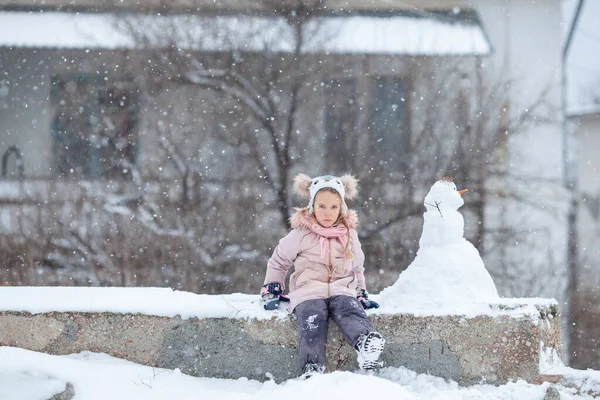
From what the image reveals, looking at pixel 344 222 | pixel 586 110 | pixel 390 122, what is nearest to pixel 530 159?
pixel 390 122

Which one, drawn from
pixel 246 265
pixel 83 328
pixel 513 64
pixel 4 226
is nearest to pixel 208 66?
pixel 246 265

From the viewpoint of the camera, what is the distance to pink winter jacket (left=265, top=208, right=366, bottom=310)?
14.9 ft

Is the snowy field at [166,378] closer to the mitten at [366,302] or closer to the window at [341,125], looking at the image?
the mitten at [366,302]

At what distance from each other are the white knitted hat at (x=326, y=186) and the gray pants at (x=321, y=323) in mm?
662

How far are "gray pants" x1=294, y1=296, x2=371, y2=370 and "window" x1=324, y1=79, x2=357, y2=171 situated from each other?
9513 millimetres

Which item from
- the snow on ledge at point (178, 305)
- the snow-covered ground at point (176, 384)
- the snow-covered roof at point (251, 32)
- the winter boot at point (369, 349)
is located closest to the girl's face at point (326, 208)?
the snow on ledge at point (178, 305)

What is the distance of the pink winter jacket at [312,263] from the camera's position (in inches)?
179

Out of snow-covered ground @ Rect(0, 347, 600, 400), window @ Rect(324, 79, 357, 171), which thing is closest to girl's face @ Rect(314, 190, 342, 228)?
snow-covered ground @ Rect(0, 347, 600, 400)

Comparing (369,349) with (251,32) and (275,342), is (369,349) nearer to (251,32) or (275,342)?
(275,342)

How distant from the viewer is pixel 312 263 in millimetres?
4613

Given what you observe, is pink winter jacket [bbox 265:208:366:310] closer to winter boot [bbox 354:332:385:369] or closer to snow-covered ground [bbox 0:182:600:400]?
snow-covered ground [bbox 0:182:600:400]

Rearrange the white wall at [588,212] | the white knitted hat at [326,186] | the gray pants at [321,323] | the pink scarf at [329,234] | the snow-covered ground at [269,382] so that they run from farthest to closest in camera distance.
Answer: the white wall at [588,212] → the white knitted hat at [326,186] → the pink scarf at [329,234] → the gray pants at [321,323] → the snow-covered ground at [269,382]

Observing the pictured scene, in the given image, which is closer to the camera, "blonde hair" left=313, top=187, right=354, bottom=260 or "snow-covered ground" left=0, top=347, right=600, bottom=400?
"snow-covered ground" left=0, top=347, right=600, bottom=400

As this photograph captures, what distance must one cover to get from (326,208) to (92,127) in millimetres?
10151
